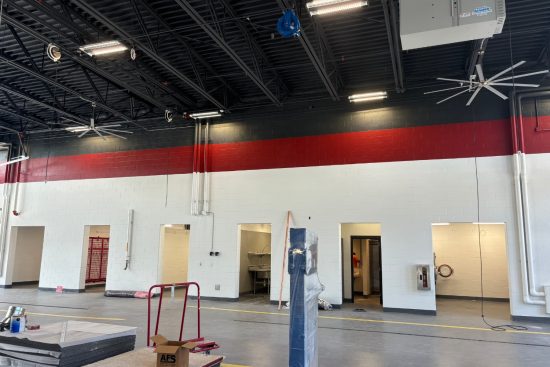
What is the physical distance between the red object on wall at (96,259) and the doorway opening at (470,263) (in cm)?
1233

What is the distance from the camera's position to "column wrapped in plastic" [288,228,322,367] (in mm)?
3963

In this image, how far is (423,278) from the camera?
9023 millimetres

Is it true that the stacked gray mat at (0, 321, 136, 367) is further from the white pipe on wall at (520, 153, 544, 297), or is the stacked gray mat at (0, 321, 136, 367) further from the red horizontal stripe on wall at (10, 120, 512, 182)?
the white pipe on wall at (520, 153, 544, 297)

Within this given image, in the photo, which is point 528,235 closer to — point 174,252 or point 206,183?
point 206,183

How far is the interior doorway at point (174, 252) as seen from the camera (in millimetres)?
12469

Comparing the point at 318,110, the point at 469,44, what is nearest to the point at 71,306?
the point at 318,110

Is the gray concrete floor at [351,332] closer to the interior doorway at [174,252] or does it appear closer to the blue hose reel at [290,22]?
the interior doorway at [174,252]

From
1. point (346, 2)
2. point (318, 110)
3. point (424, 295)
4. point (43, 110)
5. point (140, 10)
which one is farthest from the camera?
point (43, 110)

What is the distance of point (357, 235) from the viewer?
1105 centimetres

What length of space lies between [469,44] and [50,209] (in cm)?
1378

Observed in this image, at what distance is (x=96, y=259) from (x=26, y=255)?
2798 millimetres

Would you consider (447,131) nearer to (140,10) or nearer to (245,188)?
(245,188)

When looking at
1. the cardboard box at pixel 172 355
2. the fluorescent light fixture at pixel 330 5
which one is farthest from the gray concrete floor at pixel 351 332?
the fluorescent light fixture at pixel 330 5

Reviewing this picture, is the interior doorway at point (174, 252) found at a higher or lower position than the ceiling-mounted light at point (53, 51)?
lower
